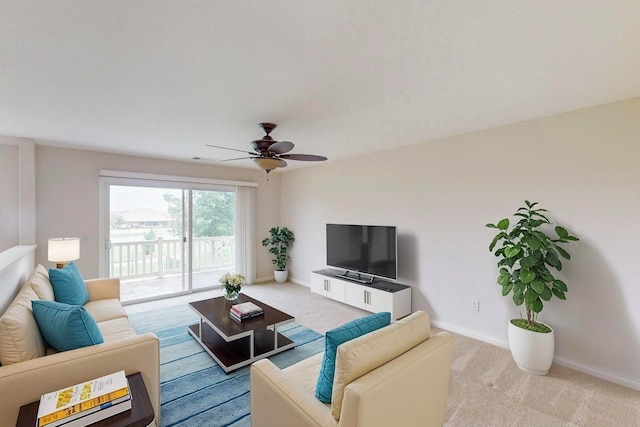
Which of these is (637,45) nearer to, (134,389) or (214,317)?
(134,389)

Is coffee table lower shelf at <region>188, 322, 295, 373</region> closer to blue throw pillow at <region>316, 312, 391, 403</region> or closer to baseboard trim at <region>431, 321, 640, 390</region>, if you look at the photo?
blue throw pillow at <region>316, 312, 391, 403</region>

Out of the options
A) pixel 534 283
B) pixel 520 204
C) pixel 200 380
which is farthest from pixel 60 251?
pixel 520 204

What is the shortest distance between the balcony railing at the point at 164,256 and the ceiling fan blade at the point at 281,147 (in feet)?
11.0

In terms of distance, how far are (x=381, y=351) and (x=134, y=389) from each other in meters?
1.39

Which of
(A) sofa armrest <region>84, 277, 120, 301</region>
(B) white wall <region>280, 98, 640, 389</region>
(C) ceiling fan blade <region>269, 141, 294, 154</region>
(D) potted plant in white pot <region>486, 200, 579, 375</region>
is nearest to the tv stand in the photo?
(B) white wall <region>280, 98, 640, 389</region>

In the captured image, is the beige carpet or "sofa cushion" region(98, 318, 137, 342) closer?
the beige carpet

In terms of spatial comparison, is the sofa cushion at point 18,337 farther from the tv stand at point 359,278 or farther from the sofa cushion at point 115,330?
the tv stand at point 359,278

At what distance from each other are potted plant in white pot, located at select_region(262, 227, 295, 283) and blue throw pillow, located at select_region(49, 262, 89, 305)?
135 inches

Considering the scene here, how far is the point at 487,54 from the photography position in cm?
174

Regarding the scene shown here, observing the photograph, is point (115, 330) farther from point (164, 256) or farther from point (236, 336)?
point (164, 256)

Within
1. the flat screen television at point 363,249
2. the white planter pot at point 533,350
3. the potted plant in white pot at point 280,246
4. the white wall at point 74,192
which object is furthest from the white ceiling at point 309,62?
the potted plant in white pot at point 280,246

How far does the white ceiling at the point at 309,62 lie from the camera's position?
1.37 m

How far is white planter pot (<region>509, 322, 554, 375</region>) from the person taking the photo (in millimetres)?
2539

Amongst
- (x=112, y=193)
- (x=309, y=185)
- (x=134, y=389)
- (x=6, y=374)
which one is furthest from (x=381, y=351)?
(x=112, y=193)
